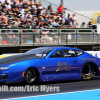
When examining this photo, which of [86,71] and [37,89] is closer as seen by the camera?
[37,89]

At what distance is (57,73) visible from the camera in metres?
8.49

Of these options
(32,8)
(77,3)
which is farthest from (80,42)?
(77,3)

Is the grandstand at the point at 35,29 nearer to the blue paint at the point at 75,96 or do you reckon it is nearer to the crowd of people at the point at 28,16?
the crowd of people at the point at 28,16

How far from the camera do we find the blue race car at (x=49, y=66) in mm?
7613

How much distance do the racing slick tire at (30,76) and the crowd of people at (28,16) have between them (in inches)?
368

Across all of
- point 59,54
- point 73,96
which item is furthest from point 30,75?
point 73,96

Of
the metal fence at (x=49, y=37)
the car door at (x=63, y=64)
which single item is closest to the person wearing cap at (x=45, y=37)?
the metal fence at (x=49, y=37)

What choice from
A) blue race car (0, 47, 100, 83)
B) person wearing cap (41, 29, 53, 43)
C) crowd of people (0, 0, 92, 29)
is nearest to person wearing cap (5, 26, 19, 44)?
crowd of people (0, 0, 92, 29)

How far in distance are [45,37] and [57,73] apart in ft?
29.3

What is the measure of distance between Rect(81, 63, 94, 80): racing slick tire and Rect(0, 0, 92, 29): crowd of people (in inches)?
338

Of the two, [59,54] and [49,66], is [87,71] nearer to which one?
[59,54]

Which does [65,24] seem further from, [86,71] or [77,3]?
[86,71]

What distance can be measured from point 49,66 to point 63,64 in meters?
0.55

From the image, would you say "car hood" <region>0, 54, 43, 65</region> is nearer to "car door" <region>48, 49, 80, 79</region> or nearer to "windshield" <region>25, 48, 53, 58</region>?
"windshield" <region>25, 48, 53, 58</region>
